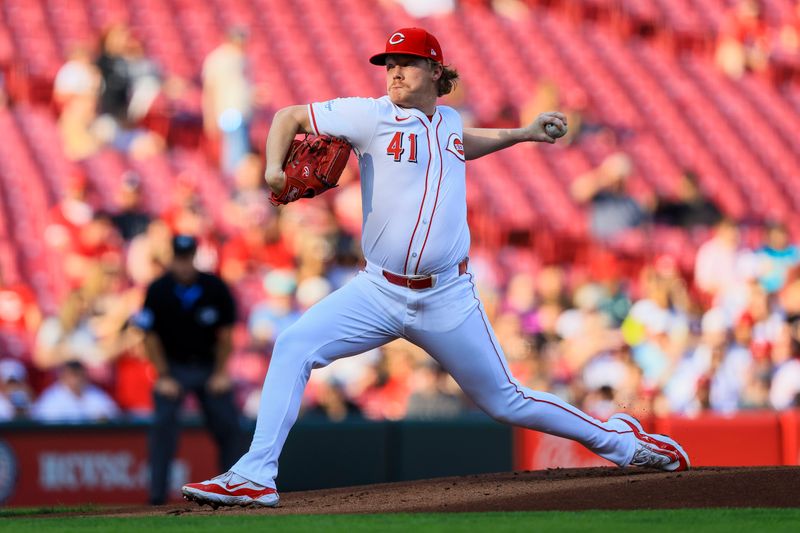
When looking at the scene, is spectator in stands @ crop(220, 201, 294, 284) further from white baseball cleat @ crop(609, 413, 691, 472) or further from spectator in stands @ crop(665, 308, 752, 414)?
white baseball cleat @ crop(609, 413, 691, 472)

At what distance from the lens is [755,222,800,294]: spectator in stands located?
11227mm

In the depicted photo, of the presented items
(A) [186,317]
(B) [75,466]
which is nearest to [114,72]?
(B) [75,466]

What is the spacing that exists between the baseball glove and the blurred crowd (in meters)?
4.03

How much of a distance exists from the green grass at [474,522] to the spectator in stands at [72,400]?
3778 mm

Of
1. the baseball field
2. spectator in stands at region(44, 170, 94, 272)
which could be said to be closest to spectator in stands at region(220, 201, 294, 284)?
spectator in stands at region(44, 170, 94, 272)

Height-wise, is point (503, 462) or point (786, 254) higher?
point (786, 254)

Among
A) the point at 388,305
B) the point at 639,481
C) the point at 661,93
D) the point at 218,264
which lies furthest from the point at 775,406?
the point at 661,93

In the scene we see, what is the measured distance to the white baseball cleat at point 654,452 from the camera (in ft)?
17.0

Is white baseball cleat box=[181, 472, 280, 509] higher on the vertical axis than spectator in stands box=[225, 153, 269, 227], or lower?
lower

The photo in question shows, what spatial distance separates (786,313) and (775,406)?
4.15 feet

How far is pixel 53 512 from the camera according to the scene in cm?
562

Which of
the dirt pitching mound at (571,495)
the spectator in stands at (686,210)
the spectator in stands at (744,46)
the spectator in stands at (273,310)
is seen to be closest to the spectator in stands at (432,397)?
the spectator in stands at (273,310)

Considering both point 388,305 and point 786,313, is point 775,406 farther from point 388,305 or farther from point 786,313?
point 388,305

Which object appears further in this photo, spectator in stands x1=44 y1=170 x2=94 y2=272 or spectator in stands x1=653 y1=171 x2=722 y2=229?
spectator in stands x1=653 y1=171 x2=722 y2=229
